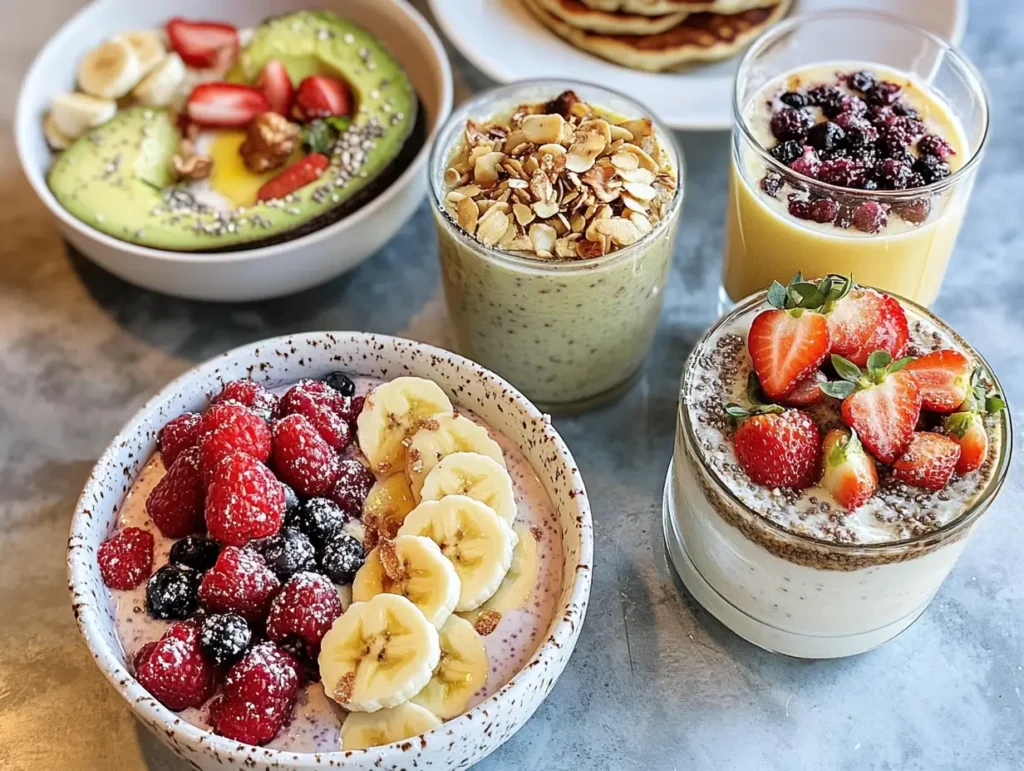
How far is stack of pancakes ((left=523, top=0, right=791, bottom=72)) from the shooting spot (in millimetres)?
1807

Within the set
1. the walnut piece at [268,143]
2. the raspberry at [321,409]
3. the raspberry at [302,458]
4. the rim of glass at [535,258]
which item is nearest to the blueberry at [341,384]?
the raspberry at [321,409]

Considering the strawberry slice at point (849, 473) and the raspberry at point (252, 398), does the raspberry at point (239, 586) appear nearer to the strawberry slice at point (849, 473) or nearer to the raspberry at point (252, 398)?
the raspberry at point (252, 398)

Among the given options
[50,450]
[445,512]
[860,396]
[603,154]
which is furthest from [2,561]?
[860,396]

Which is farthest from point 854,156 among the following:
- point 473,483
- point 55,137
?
point 55,137

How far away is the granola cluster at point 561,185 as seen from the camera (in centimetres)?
133

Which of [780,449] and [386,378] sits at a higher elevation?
[780,449]

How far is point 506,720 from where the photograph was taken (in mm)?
1085

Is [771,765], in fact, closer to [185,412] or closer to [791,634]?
[791,634]

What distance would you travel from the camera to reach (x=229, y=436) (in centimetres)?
120

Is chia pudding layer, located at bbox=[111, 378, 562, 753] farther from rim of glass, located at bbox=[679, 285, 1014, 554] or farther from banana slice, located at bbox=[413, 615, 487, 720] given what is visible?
rim of glass, located at bbox=[679, 285, 1014, 554]

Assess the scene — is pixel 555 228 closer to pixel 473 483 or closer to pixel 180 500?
→ pixel 473 483

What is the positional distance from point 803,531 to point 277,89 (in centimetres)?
113

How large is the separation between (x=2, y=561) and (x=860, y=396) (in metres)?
1.08

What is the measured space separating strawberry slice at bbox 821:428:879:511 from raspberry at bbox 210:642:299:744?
22.5 inches
